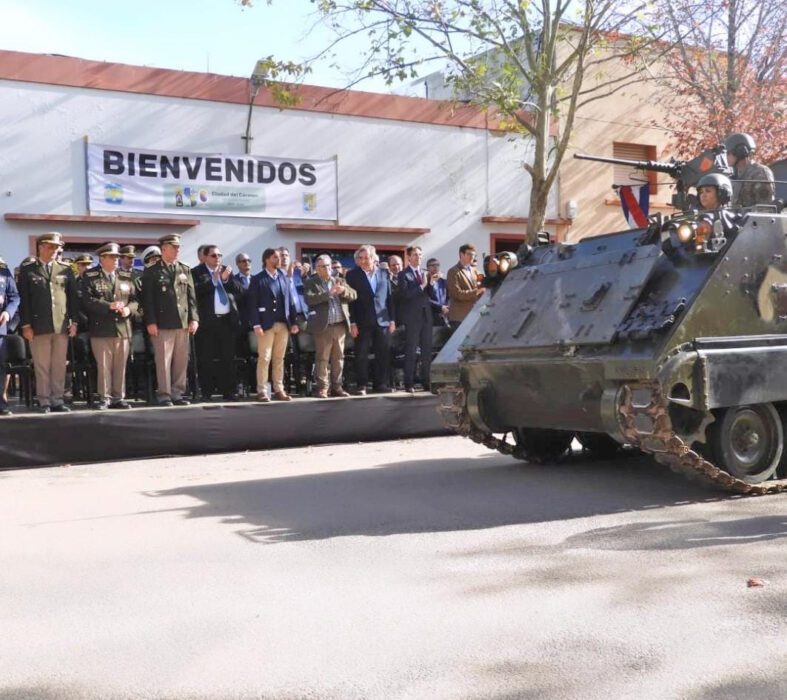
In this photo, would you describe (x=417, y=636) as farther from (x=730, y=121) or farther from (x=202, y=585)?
(x=730, y=121)

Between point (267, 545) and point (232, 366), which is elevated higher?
point (232, 366)

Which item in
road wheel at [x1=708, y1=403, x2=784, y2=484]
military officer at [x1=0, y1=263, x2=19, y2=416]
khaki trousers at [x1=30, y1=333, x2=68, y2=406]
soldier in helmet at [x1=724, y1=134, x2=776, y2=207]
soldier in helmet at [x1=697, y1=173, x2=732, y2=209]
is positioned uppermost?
soldier in helmet at [x1=724, y1=134, x2=776, y2=207]

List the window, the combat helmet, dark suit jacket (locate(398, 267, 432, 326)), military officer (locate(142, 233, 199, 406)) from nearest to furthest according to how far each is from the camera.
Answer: the combat helmet
military officer (locate(142, 233, 199, 406))
dark suit jacket (locate(398, 267, 432, 326))
the window

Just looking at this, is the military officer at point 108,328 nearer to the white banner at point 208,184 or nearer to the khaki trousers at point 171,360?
the khaki trousers at point 171,360

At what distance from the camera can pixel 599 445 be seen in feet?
31.4

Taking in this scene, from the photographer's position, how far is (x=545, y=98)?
46.6 ft

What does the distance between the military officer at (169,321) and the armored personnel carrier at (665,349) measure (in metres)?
3.59

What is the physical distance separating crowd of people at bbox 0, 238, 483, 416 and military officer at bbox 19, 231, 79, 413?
0.03 feet

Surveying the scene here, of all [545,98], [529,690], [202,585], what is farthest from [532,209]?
[529,690]

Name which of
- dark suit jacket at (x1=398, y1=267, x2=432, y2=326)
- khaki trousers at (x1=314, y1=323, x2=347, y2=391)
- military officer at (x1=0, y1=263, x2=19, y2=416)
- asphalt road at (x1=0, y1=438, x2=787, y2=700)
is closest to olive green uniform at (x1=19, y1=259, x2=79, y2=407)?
military officer at (x1=0, y1=263, x2=19, y2=416)

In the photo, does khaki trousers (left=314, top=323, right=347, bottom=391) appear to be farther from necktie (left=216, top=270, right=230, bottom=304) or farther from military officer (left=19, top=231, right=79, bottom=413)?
military officer (left=19, top=231, right=79, bottom=413)

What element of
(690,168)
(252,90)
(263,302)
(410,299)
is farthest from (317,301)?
(252,90)

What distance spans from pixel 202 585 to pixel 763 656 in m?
2.74

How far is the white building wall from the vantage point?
50.2ft
